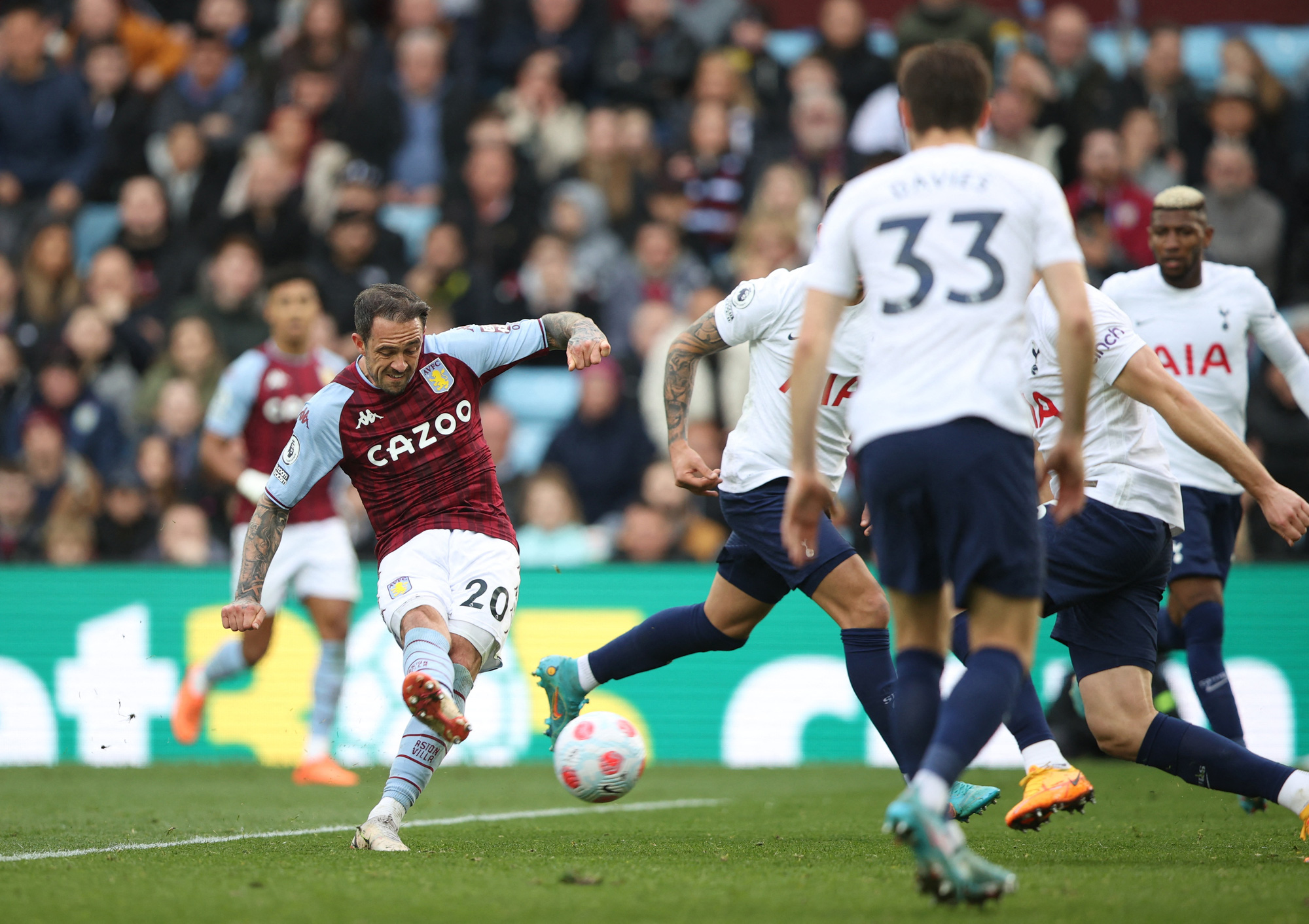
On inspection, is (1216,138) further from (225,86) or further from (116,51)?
(116,51)

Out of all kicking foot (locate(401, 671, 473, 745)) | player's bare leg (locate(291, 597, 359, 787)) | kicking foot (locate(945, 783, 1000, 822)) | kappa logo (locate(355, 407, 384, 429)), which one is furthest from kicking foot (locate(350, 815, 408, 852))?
player's bare leg (locate(291, 597, 359, 787))

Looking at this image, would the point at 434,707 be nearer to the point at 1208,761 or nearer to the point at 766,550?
the point at 766,550

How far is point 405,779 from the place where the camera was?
5.98 metres

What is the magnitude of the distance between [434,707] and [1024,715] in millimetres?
2386

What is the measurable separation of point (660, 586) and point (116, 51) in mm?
9218

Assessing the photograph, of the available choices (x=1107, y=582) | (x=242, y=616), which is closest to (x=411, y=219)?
(x=242, y=616)

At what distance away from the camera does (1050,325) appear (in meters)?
5.99

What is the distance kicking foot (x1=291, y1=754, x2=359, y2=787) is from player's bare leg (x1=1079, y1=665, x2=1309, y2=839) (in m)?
4.97

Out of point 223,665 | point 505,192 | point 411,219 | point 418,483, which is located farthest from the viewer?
point 411,219

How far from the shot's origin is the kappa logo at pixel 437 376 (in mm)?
6312

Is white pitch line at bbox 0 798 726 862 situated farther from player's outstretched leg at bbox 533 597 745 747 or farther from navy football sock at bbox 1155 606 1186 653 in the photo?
navy football sock at bbox 1155 606 1186 653

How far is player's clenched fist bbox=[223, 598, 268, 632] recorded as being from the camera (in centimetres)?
590

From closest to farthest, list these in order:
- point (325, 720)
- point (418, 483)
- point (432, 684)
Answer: point (432, 684), point (418, 483), point (325, 720)

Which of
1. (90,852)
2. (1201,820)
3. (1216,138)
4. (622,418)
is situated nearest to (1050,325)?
(1201,820)
